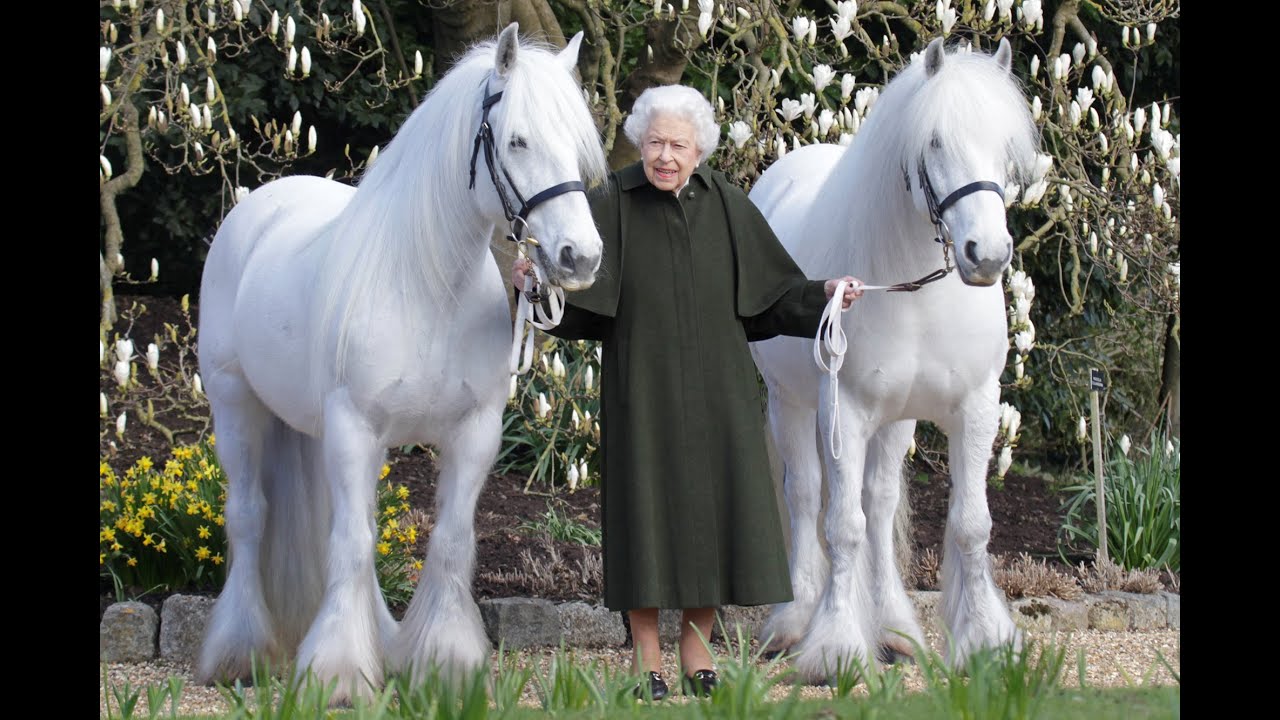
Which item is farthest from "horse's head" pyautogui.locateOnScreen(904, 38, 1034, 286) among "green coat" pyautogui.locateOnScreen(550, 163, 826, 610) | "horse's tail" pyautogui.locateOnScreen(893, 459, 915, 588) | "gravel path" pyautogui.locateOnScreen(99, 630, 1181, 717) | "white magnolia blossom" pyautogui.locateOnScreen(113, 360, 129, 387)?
"white magnolia blossom" pyautogui.locateOnScreen(113, 360, 129, 387)

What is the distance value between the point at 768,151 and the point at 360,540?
128 inches

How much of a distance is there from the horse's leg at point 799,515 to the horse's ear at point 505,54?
1865mm

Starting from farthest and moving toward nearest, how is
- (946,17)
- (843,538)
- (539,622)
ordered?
(946,17), (539,622), (843,538)

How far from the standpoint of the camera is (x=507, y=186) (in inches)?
144

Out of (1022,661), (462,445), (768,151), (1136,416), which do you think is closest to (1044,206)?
(768,151)

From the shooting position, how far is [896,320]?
4250mm

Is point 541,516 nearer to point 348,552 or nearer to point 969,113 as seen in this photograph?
point 348,552

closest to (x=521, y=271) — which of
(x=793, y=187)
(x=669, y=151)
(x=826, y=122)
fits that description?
(x=669, y=151)

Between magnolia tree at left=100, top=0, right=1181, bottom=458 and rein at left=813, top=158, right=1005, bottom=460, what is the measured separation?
14.7 inches

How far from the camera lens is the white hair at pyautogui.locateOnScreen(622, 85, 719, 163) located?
155 inches

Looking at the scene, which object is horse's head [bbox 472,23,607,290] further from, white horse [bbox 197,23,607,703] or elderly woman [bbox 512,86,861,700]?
elderly woman [bbox 512,86,861,700]

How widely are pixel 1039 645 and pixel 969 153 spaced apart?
2042 millimetres

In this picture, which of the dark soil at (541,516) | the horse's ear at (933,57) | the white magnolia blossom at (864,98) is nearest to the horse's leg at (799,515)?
the dark soil at (541,516)

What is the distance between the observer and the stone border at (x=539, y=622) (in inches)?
198
